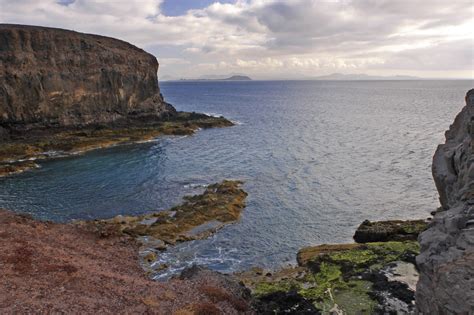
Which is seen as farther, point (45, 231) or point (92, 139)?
point (92, 139)

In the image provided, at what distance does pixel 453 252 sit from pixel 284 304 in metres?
10.7

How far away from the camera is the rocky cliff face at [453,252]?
13.9m

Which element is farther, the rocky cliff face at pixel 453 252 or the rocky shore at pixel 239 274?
the rocky shore at pixel 239 274

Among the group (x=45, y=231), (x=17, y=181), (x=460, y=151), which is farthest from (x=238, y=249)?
(x=17, y=181)

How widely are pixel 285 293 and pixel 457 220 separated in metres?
11.3

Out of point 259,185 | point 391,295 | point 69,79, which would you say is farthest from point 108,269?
point 69,79

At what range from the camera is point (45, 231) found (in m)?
35.0

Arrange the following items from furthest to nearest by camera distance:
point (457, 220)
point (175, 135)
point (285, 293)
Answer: point (175, 135) < point (285, 293) < point (457, 220)

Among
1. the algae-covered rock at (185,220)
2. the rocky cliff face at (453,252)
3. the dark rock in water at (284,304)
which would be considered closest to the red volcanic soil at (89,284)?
the dark rock in water at (284,304)

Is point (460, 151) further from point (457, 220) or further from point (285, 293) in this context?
point (285, 293)

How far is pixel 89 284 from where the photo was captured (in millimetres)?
24781

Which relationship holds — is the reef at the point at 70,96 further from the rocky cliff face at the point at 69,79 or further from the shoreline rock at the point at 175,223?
the shoreline rock at the point at 175,223

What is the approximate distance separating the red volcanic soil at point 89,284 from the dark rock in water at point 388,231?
593 inches

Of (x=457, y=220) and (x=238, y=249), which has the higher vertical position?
(x=457, y=220)
